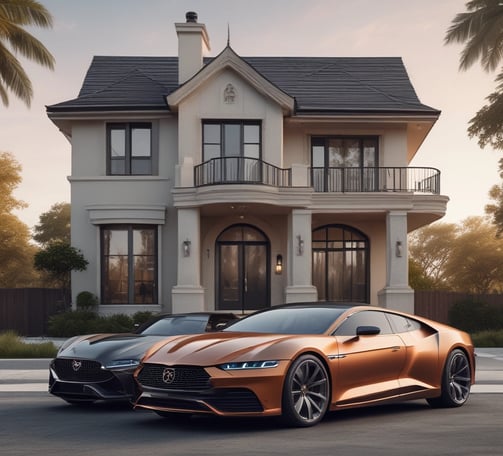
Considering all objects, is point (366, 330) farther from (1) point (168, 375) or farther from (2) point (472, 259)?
(2) point (472, 259)

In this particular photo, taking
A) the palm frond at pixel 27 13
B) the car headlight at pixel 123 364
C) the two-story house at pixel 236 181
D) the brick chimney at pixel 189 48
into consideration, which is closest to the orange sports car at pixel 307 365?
the car headlight at pixel 123 364

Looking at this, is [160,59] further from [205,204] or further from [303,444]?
[303,444]

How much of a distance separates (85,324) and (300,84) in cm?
1217

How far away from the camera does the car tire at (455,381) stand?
11555 mm

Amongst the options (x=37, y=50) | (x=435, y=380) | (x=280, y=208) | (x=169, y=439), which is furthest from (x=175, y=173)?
(x=169, y=439)

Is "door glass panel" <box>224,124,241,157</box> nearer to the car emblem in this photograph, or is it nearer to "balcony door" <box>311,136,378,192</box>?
"balcony door" <box>311,136,378,192</box>

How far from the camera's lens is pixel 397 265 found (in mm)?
30578

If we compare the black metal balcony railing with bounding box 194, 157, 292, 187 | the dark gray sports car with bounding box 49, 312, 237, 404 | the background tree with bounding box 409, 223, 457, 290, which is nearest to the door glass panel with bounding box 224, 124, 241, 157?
the black metal balcony railing with bounding box 194, 157, 292, 187

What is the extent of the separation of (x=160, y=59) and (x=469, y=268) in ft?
135

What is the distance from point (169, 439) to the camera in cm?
903

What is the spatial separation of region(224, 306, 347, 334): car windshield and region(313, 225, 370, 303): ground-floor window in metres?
21.6

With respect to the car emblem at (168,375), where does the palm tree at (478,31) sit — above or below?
above

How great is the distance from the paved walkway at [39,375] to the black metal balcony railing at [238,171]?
10507mm

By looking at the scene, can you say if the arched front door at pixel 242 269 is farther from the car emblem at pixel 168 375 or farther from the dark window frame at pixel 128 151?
the car emblem at pixel 168 375
